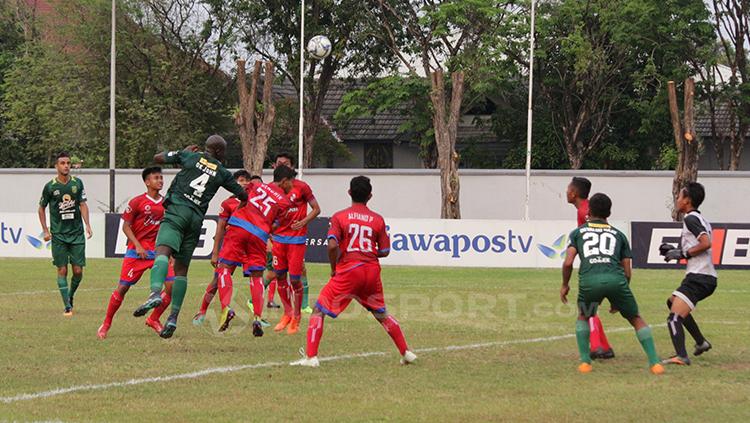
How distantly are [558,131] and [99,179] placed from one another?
69.4 ft

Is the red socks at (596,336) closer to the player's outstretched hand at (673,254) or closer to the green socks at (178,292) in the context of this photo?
the player's outstretched hand at (673,254)

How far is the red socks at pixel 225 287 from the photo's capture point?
12883mm

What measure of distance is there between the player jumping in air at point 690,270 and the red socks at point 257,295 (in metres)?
4.41

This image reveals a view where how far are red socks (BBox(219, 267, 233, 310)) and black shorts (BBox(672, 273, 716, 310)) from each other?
4862 mm

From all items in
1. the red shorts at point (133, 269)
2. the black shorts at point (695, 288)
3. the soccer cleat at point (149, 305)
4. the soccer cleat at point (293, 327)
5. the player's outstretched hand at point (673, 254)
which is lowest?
the soccer cleat at point (293, 327)

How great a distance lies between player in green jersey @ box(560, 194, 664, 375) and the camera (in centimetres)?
1038

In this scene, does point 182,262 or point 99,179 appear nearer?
point 182,262

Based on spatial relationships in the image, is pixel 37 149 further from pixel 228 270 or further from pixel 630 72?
pixel 228 270

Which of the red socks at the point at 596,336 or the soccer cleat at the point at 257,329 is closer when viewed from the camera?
the red socks at the point at 596,336

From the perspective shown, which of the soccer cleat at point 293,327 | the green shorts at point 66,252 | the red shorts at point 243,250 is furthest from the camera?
the green shorts at point 66,252

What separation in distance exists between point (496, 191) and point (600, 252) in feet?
116

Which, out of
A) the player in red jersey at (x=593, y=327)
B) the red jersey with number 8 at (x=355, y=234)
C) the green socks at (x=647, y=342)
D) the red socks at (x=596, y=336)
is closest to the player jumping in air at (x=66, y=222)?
the red jersey with number 8 at (x=355, y=234)

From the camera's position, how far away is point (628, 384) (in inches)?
389

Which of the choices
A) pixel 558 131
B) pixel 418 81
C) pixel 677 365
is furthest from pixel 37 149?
pixel 677 365
